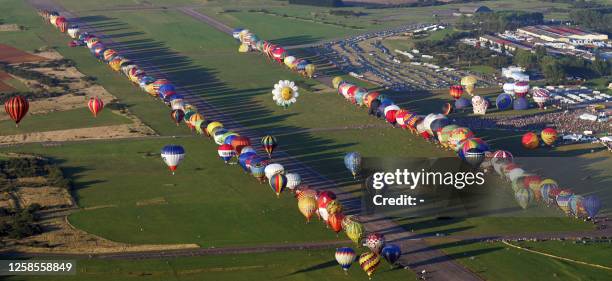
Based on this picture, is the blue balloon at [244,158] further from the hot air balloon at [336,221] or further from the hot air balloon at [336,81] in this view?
the hot air balloon at [336,81]

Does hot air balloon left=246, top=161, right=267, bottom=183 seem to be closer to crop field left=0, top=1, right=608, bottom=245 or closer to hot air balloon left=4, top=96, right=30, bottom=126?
crop field left=0, top=1, right=608, bottom=245

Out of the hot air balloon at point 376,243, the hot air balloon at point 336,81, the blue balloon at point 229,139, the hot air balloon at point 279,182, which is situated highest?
the hot air balloon at point 336,81

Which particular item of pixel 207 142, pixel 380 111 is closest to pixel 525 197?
pixel 380 111

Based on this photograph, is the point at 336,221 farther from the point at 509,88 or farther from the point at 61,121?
the point at 509,88

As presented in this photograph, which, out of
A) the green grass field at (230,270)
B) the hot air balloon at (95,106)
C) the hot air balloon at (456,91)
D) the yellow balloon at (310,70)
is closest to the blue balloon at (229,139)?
the hot air balloon at (95,106)

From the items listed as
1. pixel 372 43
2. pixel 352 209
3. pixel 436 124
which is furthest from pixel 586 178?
pixel 372 43

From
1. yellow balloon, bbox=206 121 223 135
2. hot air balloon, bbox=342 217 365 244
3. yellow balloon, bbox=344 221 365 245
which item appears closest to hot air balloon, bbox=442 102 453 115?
yellow balloon, bbox=206 121 223 135

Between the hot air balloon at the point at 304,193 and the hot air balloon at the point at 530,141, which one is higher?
the hot air balloon at the point at 530,141
